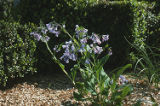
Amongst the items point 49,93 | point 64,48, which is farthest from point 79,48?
point 49,93

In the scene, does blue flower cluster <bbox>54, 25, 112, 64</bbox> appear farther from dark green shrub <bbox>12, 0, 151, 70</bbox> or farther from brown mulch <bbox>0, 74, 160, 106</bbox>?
dark green shrub <bbox>12, 0, 151, 70</bbox>

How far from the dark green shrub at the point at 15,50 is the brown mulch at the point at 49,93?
0.25m

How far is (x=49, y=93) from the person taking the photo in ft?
14.6

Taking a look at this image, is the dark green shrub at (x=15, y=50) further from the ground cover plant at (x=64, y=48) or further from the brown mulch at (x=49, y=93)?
the brown mulch at (x=49, y=93)

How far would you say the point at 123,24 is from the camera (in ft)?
17.7

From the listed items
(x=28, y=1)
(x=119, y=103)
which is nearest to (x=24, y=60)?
(x=28, y=1)

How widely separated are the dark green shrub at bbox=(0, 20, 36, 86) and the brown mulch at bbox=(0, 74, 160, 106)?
0.81 feet

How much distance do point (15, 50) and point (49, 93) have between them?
36.1 inches

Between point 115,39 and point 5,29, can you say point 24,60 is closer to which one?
point 5,29

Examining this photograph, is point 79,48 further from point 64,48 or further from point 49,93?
point 49,93

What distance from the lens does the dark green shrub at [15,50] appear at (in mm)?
4422

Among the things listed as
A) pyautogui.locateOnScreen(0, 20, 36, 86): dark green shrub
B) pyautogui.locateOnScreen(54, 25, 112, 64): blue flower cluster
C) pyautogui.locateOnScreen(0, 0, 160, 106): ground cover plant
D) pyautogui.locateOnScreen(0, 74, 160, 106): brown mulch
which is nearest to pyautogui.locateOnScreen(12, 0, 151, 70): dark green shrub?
pyautogui.locateOnScreen(0, 0, 160, 106): ground cover plant

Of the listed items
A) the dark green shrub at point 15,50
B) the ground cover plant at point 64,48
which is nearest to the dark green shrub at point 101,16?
the ground cover plant at point 64,48

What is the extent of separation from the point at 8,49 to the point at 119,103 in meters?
2.16
